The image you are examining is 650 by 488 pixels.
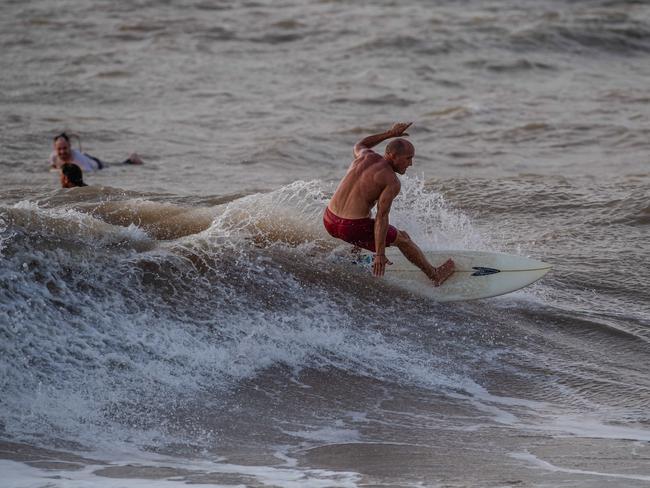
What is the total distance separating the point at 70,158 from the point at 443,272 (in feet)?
20.6

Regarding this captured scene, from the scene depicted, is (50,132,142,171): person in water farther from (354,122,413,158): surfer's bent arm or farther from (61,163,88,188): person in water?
(354,122,413,158): surfer's bent arm

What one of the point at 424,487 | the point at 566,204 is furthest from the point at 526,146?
the point at 424,487

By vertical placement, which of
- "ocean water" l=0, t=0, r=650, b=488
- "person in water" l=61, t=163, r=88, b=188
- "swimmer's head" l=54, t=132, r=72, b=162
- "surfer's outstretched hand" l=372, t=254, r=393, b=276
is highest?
"swimmer's head" l=54, t=132, r=72, b=162

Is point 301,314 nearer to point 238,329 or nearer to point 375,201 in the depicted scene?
point 238,329

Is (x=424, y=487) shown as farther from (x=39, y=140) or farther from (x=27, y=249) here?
(x=39, y=140)

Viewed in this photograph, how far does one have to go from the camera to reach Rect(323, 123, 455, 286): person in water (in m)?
8.07

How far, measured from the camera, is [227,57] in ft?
73.0

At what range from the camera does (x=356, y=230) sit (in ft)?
27.6

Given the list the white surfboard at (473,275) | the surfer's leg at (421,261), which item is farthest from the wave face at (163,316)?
the surfer's leg at (421,261)

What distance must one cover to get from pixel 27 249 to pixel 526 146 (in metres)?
10.3

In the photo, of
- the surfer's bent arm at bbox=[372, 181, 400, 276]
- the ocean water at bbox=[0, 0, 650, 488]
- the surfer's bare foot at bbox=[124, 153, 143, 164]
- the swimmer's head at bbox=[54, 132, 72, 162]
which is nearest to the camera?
the ocean water at bbox=[0, 0, 650, 488]

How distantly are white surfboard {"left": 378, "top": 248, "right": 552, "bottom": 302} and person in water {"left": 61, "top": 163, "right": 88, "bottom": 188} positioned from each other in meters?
4.71

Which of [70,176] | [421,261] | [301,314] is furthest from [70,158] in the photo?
[421,261]

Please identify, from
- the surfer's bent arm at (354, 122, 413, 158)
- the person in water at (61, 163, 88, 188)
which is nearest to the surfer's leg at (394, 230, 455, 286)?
the surfer's bent arm at (354, 122, 413, 158)
